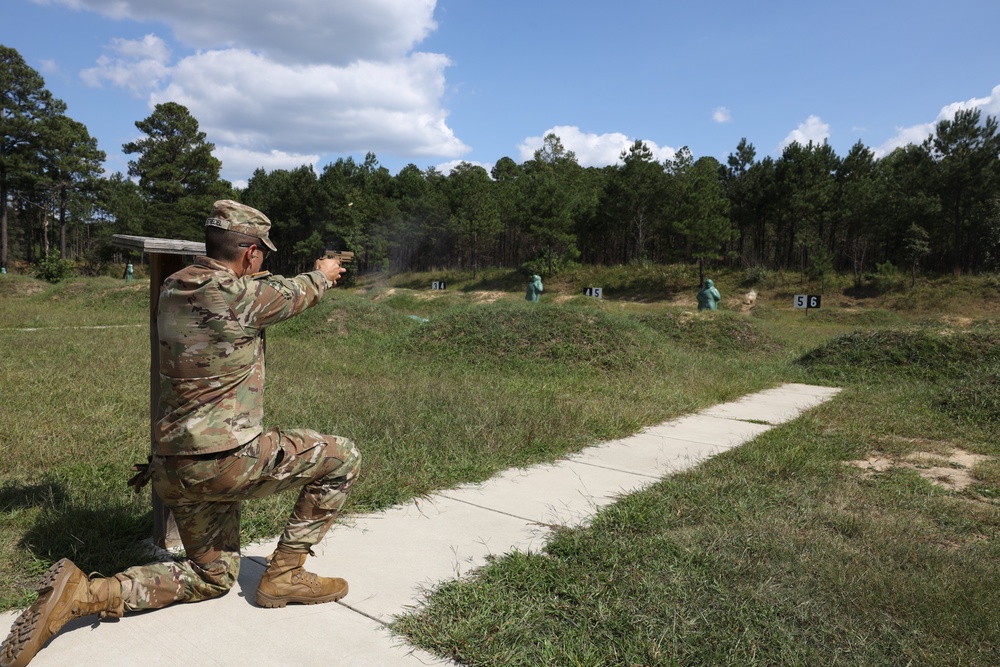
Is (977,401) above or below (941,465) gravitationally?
above

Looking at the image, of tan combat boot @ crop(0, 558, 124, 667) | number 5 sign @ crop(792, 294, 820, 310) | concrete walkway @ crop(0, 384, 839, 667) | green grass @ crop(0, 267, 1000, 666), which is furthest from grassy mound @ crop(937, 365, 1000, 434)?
number 5 sign @ crop(792, 294, 820, 310)

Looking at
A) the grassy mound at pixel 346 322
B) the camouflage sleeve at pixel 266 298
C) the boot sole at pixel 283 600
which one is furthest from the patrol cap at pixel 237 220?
the grassy mound at pixel 346 322

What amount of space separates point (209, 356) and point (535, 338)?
920cm

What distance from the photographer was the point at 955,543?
4.02m

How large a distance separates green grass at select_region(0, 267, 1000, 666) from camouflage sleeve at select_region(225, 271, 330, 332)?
1.41 meters

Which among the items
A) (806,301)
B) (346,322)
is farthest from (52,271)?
(806,301)

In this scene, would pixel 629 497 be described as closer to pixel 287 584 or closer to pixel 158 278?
pixel 287 584

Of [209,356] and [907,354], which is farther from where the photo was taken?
[907,354]

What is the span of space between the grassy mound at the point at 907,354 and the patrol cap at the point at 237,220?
34.0 ft

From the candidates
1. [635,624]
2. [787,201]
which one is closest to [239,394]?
[635,624]

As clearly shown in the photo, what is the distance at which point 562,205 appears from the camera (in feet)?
142

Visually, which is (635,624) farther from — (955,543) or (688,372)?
(688,372)

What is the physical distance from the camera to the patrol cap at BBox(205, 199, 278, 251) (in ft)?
9.14

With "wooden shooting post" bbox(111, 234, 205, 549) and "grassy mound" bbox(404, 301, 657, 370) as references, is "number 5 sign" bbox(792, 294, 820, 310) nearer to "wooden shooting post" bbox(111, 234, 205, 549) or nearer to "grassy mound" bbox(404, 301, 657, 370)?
"grassy mound" bbox(404, 301, 657, 370)
